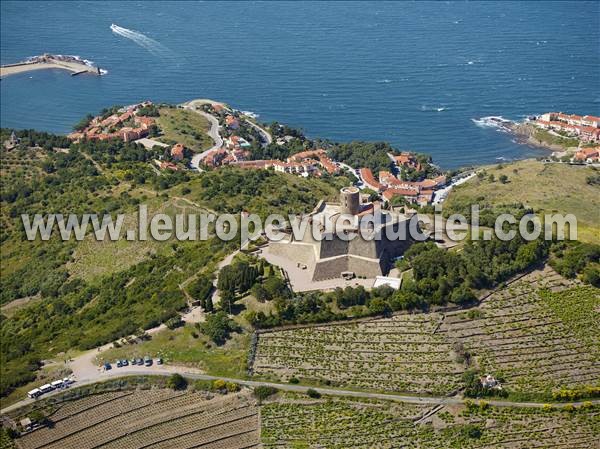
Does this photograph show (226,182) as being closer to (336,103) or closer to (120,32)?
(336,103)

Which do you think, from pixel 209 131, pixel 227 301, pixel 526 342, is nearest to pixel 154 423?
pixel 227 301

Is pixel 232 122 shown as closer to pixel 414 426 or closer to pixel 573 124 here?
pixel 573 124

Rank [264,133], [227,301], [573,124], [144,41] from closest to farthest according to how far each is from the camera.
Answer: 1. [227,301]
2. [573,124]
3. [264,133]
4. [144,41]

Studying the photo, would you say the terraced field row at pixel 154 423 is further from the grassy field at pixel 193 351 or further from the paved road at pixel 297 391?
the grassy field at pixel 193 351

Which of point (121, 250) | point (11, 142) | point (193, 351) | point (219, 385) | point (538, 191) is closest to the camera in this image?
point (219, 385)

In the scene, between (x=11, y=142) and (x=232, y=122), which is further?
(x=232, y=122)

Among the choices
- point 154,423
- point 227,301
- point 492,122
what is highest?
point 492,122

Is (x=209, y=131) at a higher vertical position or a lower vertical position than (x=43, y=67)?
lower
